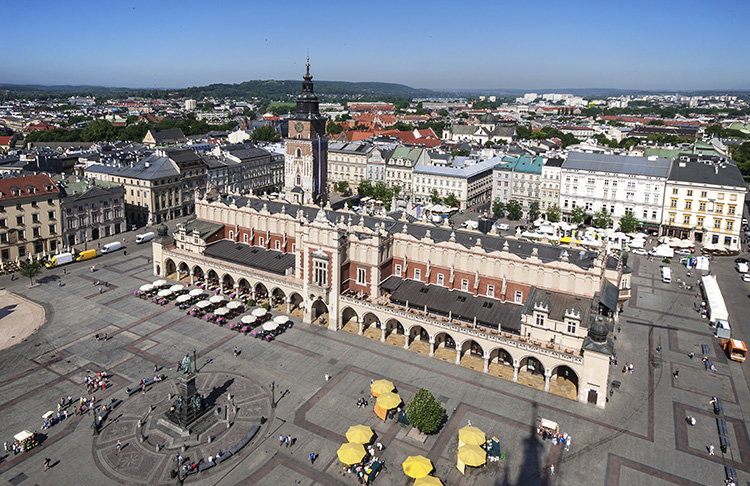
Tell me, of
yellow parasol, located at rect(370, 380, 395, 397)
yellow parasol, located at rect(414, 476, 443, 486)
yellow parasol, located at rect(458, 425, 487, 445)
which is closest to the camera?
yellow parasol, located at rect(414, 476, 443, 486)

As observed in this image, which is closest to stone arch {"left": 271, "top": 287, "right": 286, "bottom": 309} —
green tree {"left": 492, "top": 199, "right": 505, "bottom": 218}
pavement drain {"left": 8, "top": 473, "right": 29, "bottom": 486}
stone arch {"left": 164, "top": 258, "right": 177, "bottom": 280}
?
stone arch {"left": 164, "top": 258, "right": 177, "bottom": 280}

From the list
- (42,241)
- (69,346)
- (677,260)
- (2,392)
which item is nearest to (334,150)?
(42,241)

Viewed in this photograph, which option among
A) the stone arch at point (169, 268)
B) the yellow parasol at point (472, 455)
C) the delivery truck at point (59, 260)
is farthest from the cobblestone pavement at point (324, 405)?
the delivery truck at point (59, 260)

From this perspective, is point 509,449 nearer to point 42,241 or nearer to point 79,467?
point 79,467

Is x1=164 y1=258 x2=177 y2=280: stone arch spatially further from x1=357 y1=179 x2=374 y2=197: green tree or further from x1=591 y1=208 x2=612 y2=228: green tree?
x1=591 y1=208 x2=612 y2=228: green tree

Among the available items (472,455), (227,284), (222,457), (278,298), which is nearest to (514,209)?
(278,298)

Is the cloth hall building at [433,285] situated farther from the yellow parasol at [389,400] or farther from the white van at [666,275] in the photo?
the white van at [666,275]

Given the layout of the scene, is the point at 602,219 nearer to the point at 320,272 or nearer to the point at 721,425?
the point at 721,425
